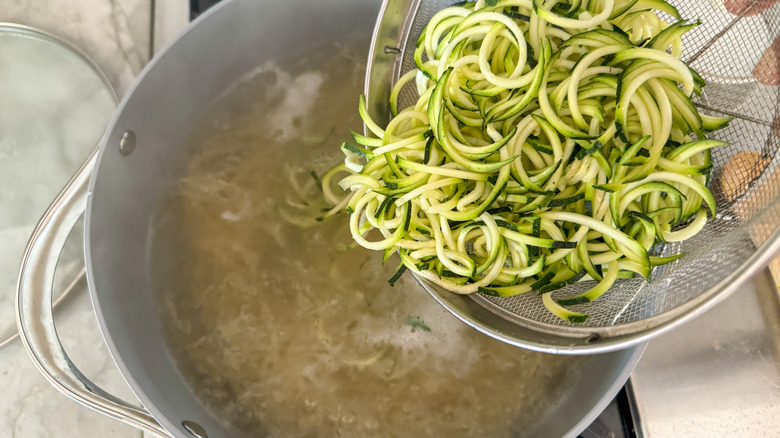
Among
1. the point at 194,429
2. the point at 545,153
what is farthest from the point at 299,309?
the point at 545,153

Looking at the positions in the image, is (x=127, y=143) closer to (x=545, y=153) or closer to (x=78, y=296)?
(x=78, y=296)

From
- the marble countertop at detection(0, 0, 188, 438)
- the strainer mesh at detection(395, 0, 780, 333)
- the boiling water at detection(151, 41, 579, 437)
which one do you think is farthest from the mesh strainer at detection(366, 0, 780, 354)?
the marble countertop at detection(0, 0, 188, 438)

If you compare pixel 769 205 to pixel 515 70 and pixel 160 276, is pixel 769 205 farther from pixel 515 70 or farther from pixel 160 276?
pixel 160 276

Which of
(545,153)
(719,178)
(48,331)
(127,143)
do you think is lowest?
(719,178)

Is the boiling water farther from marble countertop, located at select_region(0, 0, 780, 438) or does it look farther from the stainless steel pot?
marble countertop, located at select_region(0, 0, 780, 438)

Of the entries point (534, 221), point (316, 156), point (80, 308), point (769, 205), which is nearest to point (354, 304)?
point (316, 156)

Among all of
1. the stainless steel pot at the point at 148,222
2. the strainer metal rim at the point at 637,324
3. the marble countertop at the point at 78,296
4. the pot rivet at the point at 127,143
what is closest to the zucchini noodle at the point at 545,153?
the strainer metal rim at the point at 637,324
